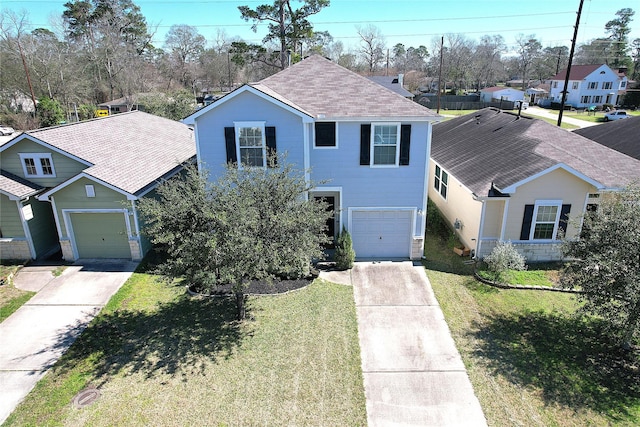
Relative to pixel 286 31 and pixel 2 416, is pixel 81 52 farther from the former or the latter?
pixel 2 416

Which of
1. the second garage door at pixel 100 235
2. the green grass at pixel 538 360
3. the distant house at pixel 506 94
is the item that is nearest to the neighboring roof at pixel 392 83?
the green grass at pixel 538 360

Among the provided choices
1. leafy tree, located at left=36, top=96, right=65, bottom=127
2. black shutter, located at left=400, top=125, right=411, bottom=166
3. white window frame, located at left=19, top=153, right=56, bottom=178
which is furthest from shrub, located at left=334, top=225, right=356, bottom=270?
leafy tree, located at left=36, top=96, right=65, bottom=127

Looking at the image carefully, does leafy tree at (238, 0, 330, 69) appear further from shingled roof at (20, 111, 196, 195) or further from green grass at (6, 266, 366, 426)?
green grass at (6, 266, 366, 426)

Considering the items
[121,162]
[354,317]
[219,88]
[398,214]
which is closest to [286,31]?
[121,162]

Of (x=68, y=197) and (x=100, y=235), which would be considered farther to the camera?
(x=100, y=235)

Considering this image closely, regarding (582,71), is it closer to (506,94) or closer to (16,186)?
(506,94)

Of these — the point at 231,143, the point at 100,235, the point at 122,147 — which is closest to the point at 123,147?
the point at 122,147
